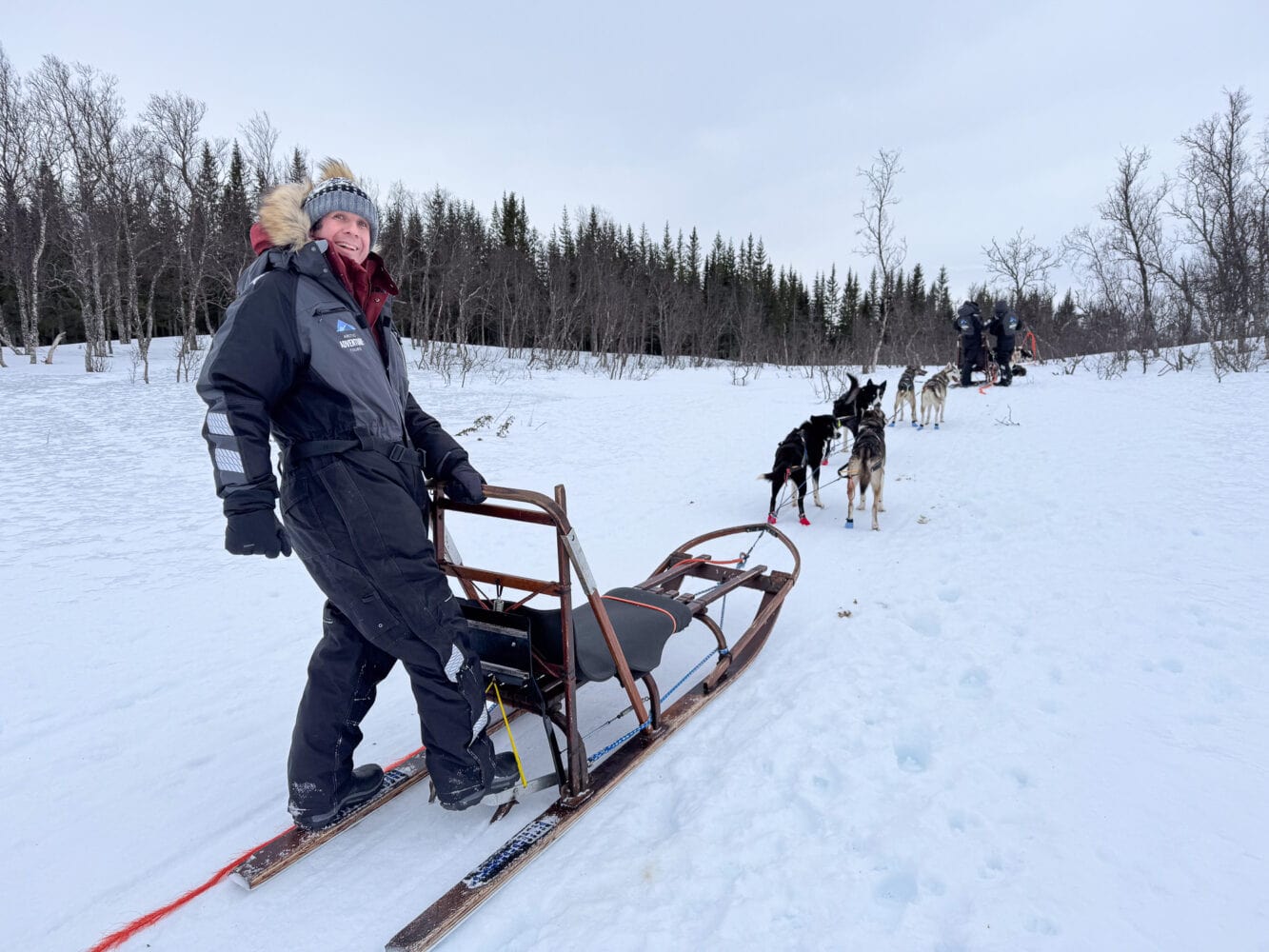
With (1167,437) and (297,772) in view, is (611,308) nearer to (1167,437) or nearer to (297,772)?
(1167,437)

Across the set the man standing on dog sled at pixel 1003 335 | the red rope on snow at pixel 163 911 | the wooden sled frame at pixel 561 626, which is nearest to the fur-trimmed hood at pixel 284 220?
the wooden sled frame at pixel 561 626

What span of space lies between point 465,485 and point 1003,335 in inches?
712

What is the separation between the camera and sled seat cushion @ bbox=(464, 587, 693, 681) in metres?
2.45

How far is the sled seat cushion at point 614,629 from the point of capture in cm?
245

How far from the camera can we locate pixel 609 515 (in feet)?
21.6

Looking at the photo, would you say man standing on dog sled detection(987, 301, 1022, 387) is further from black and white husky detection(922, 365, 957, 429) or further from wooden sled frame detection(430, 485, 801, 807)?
wooden sled frame detection(430, 485, 801, 807)

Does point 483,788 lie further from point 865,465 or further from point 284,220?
point 865,465

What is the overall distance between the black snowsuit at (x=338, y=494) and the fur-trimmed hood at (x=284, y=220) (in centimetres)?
8

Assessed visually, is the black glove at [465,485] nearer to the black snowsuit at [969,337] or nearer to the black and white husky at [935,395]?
the black and white husky at [935,395]

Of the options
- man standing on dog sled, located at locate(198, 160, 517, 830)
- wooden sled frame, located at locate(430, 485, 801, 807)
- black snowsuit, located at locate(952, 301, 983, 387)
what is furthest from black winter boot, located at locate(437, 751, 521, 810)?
black snowsuit, located at locate(952, 301, 983, 387)

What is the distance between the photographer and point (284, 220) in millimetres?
2033

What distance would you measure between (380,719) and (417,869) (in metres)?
1.03

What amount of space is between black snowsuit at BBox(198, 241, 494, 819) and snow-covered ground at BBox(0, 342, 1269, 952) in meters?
0.42

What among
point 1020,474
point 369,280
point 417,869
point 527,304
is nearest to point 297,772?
point 417,869
